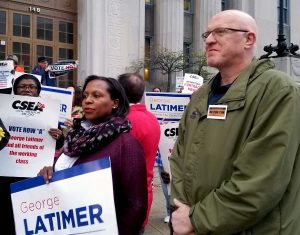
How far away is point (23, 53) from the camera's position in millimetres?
17672

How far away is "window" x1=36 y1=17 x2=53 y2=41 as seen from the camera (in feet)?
60.1

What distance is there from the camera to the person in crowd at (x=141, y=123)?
3.72 meters

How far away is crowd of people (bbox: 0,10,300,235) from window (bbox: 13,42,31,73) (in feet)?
51.3

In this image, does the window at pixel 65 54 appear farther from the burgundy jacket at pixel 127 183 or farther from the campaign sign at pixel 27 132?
the burgundy jacket at pixel 127 183

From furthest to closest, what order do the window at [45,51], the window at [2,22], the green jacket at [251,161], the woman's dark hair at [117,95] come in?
the window at [45,51] < the window at [2,22] < the woman's dark hair at [117,95] < the green jacket at [251,161]

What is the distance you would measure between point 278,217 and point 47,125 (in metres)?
2.66

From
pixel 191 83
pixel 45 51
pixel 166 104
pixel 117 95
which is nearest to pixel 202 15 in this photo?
pixel 45 51

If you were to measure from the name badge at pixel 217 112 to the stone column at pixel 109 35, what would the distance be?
53.8ft

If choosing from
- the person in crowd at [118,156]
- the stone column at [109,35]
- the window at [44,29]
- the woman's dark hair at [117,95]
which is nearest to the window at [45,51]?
the window at [44,29]

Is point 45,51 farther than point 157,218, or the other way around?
point 45,51

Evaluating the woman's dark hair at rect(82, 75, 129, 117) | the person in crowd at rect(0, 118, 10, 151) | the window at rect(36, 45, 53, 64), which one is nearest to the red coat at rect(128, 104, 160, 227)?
the woman's dark hair at rect(82, 75, 129, 117)

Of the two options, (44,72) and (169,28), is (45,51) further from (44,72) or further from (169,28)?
(44,72)

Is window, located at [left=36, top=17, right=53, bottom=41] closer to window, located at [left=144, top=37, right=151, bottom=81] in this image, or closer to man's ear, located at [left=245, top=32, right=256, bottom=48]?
window, located at [left=144, top=37, right=151, bottom=81]

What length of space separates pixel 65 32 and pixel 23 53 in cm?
248
